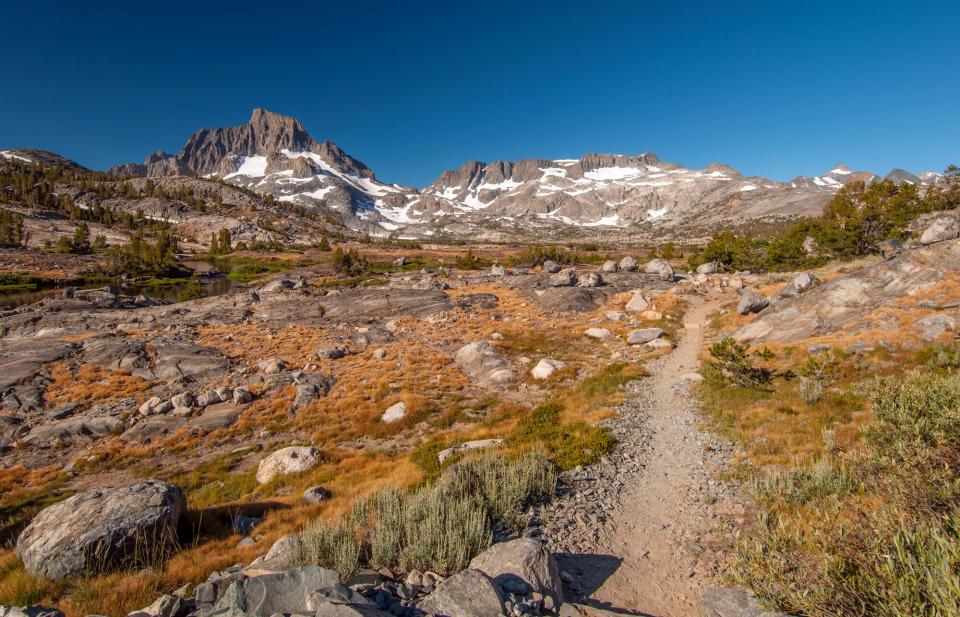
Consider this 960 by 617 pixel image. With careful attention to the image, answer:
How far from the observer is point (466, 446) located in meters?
15.8

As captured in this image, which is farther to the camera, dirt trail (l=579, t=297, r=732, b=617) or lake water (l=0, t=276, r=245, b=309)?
lake water (l=0, t=276, r=245, b=309)

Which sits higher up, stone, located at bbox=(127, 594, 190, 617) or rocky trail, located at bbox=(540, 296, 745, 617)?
stone, located at bbox=(127, 594, 190, 617)

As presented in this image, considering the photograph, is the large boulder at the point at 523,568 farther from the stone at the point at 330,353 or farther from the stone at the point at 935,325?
the stone at the point at 330,353

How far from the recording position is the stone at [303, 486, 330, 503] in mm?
13234

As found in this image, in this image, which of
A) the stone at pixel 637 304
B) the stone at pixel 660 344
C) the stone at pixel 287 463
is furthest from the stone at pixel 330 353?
the stone at pixel 637 304

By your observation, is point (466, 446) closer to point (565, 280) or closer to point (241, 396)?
point (241, 396)

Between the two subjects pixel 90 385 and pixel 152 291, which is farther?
pixel 152 291

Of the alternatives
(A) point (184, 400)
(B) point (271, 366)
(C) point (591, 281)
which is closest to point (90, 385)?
(A) point (184, 400)

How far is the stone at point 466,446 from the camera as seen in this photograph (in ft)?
49.2

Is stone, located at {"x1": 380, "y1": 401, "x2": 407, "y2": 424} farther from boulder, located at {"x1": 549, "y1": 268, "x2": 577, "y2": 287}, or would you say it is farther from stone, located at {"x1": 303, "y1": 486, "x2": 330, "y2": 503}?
boulder, located at {"x1": 549, "y1": 268, "x2": 577, "y2": 287}

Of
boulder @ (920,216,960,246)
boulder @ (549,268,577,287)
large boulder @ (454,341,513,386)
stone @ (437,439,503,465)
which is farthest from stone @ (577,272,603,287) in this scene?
stone @ (437,439,503,465)

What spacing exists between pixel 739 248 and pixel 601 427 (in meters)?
61.4

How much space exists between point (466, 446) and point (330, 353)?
20.6 meters

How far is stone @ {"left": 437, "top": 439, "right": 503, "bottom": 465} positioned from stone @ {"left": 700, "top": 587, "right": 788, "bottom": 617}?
976cm
